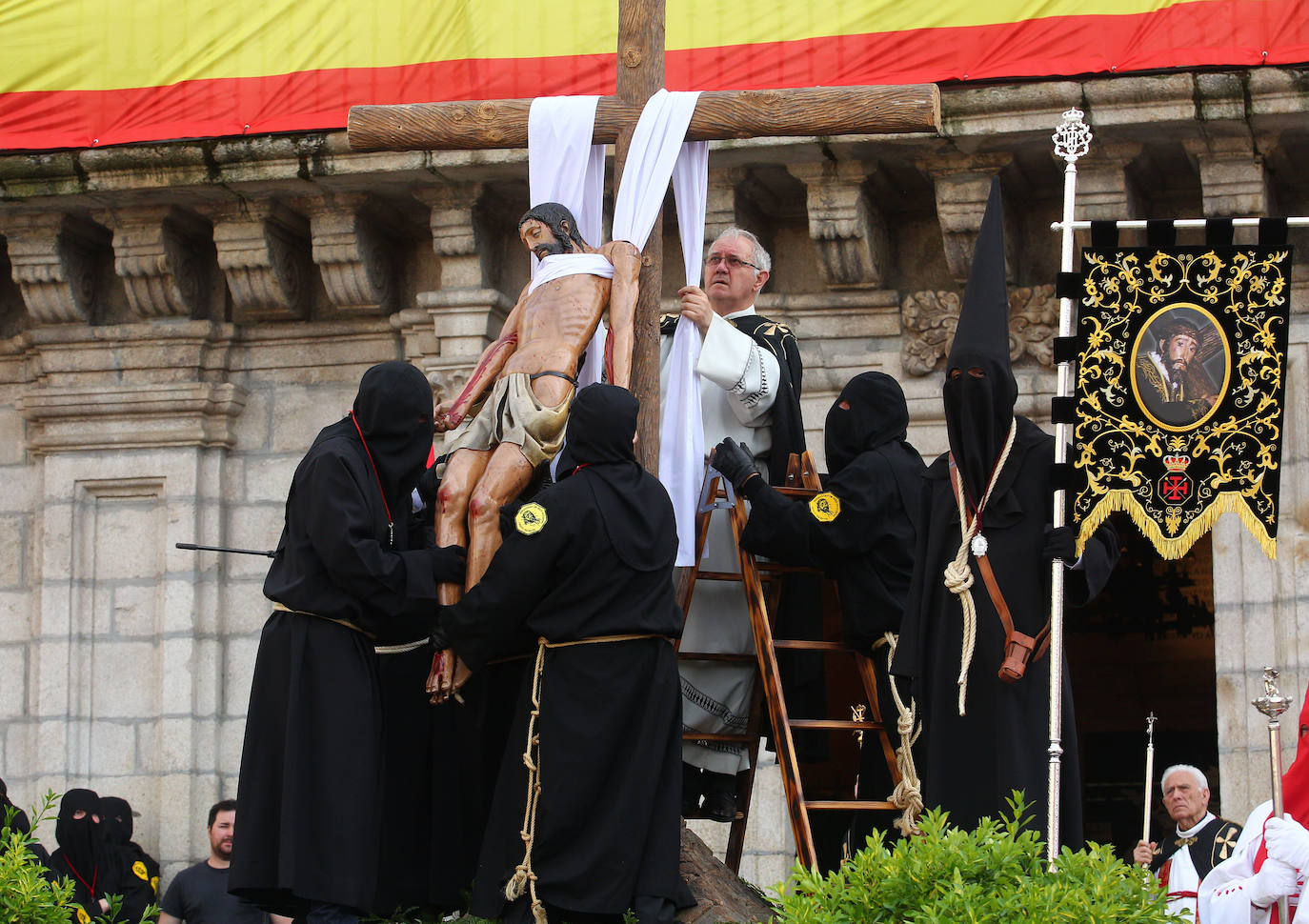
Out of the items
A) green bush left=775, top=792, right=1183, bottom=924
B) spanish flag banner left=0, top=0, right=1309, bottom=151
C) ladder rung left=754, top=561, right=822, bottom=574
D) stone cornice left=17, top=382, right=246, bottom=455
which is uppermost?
spanish flag banner left=0, top=0, right=1309, bottom=151

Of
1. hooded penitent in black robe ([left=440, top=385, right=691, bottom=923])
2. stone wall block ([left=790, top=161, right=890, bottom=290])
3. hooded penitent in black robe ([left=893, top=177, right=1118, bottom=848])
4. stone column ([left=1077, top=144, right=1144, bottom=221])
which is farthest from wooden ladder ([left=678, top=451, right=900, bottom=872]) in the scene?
stone column ([left=1077, top=144, right=1144, bottom=221])

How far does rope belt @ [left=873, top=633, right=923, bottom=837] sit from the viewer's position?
6.74 meters

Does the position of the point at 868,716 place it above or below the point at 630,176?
below

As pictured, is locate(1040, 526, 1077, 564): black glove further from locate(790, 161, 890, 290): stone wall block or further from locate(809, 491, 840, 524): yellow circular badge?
locate(790, 161, 890, 290): stone wall block

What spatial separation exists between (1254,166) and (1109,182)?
2.01 ft

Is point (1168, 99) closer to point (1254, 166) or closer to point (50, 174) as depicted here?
point (1254, 166)

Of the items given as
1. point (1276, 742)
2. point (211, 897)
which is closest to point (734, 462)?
point (1276, 742)

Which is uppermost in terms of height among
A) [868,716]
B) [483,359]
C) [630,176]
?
[630,176]

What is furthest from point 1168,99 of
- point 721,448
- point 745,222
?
point 721,448

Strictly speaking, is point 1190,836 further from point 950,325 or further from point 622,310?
point 622,310

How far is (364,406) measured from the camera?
6.44 m

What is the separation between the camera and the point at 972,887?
4.54 meters

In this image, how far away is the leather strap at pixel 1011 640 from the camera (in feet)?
20.7

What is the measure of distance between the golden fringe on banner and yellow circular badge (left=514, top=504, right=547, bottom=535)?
1.68 metres
